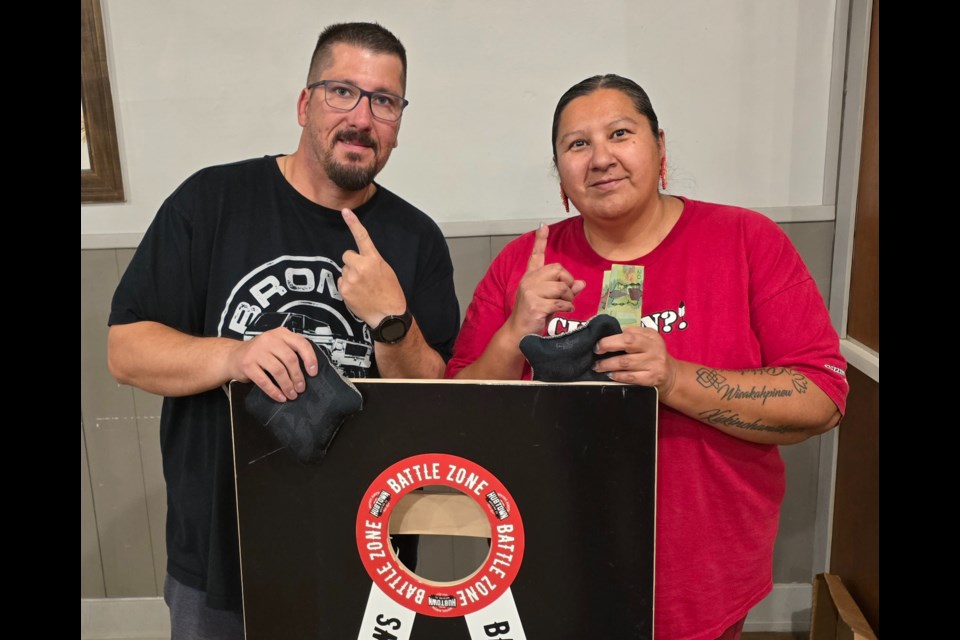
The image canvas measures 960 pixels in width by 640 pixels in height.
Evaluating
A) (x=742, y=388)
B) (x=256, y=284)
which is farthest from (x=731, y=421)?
(x=256, y=284)

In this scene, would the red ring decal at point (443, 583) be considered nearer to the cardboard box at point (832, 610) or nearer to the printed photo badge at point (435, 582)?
the printed photo badge at point (435, 582)

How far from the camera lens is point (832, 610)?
1.99 meters

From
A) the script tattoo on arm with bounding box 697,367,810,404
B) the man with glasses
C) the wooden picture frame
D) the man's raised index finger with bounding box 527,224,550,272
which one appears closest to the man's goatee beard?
the man with glasses

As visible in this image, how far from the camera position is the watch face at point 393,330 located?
114cm

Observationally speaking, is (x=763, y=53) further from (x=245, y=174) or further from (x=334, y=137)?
(x=245, y=174)

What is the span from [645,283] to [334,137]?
23.9 inches

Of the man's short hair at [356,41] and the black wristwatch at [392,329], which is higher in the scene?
the man's short hair at [356,41]

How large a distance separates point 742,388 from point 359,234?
67cm

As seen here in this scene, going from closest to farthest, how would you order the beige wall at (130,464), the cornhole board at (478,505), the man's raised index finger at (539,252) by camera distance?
the cornhole board at (478,505)
the man's raised index finger at (539,252)
the beige wall at (130,464)

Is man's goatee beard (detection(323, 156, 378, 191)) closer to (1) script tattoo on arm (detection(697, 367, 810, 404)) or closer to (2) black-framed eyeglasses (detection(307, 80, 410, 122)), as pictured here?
(2) black-framed eyeglasses (detection(307, 80, 410, 122))

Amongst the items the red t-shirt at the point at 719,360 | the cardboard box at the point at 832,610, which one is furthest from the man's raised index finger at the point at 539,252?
the cardboard box at the point at 832,610

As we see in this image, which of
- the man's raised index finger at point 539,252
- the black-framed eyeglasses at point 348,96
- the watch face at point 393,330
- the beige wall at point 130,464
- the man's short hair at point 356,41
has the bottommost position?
the beige wall at point 130,464

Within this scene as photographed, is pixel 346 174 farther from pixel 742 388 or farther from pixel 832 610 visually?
pixel 832 610

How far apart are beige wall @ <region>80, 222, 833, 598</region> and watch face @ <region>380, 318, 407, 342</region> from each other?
867 millimetres
